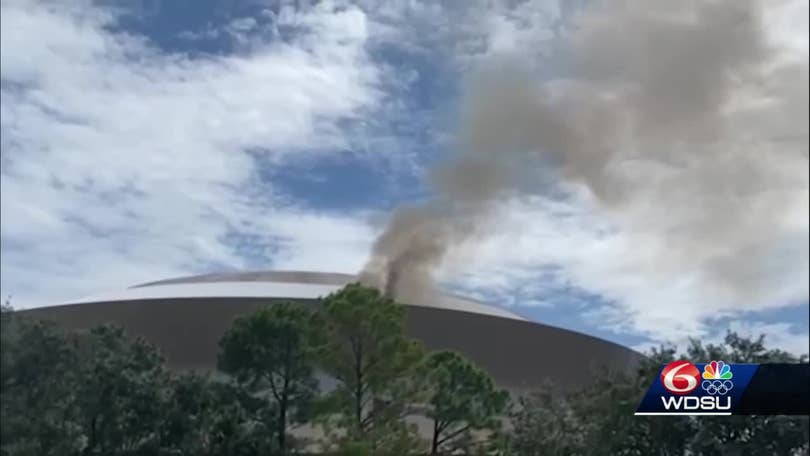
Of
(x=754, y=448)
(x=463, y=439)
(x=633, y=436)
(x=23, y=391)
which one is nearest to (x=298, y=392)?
(x=463, y=439)

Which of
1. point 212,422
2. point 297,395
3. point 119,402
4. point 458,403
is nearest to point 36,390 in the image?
point 119,402

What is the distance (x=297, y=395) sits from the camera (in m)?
21.4

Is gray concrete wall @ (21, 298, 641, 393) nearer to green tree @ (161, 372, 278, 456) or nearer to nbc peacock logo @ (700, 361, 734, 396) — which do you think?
green tree @ (161, 372, 278, 456)

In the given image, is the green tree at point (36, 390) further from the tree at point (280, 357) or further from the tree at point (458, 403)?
the tree at point (458, 403)

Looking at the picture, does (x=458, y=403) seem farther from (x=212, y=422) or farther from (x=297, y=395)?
(x=212, y=422)

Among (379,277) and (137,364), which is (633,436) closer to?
(137,364)

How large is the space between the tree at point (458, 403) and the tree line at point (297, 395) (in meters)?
0.03

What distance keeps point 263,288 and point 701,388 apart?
26622mm

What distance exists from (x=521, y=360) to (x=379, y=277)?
6.52 metres

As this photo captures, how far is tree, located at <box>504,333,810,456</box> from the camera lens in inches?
629

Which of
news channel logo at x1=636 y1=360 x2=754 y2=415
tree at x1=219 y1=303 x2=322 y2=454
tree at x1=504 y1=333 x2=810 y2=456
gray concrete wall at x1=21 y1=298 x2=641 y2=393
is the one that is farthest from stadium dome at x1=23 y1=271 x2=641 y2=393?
news channel logo at x1=636 y1=360 x2=754 y2=415

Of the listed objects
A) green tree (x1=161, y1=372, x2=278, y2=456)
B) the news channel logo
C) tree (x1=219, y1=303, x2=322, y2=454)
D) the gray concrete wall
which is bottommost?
green tree (x1=161, y1=372, x2=278, y2=456)

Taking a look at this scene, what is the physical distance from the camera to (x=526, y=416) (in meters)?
20.3

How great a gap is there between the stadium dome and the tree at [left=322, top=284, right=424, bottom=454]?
31.1 feet
